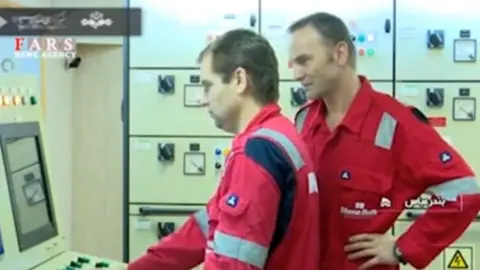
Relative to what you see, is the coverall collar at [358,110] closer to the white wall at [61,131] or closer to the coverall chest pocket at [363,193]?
the coverall chest pocket at [363,193]

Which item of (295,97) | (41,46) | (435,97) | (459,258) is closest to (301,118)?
(295,97)

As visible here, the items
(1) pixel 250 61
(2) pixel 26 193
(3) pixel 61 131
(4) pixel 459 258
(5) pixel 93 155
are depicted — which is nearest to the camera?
(1) pixel 250 61

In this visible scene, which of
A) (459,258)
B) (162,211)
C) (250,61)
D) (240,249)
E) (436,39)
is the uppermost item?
(436,39)

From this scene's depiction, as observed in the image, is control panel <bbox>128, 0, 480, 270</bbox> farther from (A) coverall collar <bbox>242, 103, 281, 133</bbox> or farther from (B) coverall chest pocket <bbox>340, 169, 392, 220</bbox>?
(A) coverall collar <bbox>242, 103, 281, 133</bbox>

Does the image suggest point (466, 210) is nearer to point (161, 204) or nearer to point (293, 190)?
point (293, 190)

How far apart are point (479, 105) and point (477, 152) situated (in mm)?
220

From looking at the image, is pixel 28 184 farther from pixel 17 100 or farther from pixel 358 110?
pixel 358 110

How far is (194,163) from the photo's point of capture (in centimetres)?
363

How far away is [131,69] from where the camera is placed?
364cm

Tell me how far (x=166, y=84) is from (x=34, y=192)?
149 centimetres

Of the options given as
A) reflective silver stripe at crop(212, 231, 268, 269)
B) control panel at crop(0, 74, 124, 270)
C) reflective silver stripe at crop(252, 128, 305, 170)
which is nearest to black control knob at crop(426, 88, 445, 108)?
control panel at crop(0, 74, 124, 270)

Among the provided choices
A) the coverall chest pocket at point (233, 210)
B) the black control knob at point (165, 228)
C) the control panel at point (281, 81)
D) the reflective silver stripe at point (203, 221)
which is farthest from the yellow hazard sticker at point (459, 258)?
the coverall chest pocket at point (233, 210)

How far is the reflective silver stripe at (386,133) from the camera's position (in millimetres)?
1839

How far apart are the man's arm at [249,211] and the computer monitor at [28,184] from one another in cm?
78
